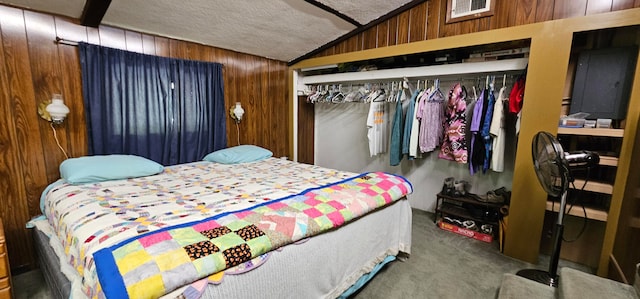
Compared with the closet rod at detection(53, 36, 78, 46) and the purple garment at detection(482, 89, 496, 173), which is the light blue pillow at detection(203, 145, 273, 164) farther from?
the purple garment at detection(482, 89, 496, 173)

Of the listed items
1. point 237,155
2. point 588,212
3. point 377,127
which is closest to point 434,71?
point 377,127

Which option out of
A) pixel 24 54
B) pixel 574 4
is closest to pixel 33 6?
pixel 24 54

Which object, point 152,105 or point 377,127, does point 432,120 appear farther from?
point 152,105

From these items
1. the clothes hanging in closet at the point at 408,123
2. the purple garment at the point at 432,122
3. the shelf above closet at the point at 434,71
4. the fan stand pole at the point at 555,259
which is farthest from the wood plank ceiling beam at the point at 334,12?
the fan stand pole at the point at 555,259

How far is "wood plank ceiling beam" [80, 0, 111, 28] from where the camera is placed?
1928 millimetres

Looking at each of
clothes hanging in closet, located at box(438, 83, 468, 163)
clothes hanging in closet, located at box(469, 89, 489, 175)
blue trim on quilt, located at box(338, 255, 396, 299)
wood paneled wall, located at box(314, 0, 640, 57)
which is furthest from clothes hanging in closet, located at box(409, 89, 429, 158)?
blue trim on quilt, located at box(338, 255, 396, 299)

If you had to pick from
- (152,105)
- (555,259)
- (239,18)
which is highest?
(239,18)

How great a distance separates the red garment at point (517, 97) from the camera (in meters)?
2.22

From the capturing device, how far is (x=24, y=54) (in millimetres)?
1963

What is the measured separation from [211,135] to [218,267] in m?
2.38

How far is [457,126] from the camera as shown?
262 cm

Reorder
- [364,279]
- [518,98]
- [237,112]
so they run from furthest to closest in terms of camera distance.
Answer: [237,112], [518,98], [364,279]

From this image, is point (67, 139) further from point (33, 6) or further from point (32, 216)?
point (33, 6)

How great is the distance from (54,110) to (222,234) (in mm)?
1973
